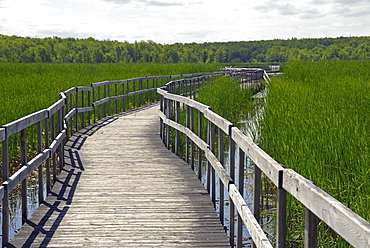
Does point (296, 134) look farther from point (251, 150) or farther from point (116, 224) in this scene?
point (251, 150)

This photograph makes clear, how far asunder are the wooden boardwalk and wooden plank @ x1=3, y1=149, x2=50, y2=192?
21.5 inches

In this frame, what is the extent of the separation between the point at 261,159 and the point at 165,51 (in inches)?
5396

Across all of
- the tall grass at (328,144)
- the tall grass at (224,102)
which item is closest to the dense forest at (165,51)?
the tall grass at (224,102)

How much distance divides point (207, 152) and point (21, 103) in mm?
6808

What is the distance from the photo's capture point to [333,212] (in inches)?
88.3

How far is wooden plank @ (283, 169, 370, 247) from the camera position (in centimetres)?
196

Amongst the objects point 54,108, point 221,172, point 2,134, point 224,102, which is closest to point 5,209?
point 2,134

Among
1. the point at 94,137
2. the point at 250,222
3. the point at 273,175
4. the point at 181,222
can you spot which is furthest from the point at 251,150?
the point at 94,137

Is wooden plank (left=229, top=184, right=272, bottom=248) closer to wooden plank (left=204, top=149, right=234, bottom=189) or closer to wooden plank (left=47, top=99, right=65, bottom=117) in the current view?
wooden plank (left=204, top=149, right=234, bottom=189)

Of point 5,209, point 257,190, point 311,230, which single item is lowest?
point 5,209

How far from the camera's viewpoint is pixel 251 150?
4246 millimetres

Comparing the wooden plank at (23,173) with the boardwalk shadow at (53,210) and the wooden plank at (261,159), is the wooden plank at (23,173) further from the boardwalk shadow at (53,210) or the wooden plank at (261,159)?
the wooden plank at (261,159)

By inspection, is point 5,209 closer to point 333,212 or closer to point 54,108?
point 54,108

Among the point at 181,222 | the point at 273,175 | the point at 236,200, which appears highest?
the point at 273,175
